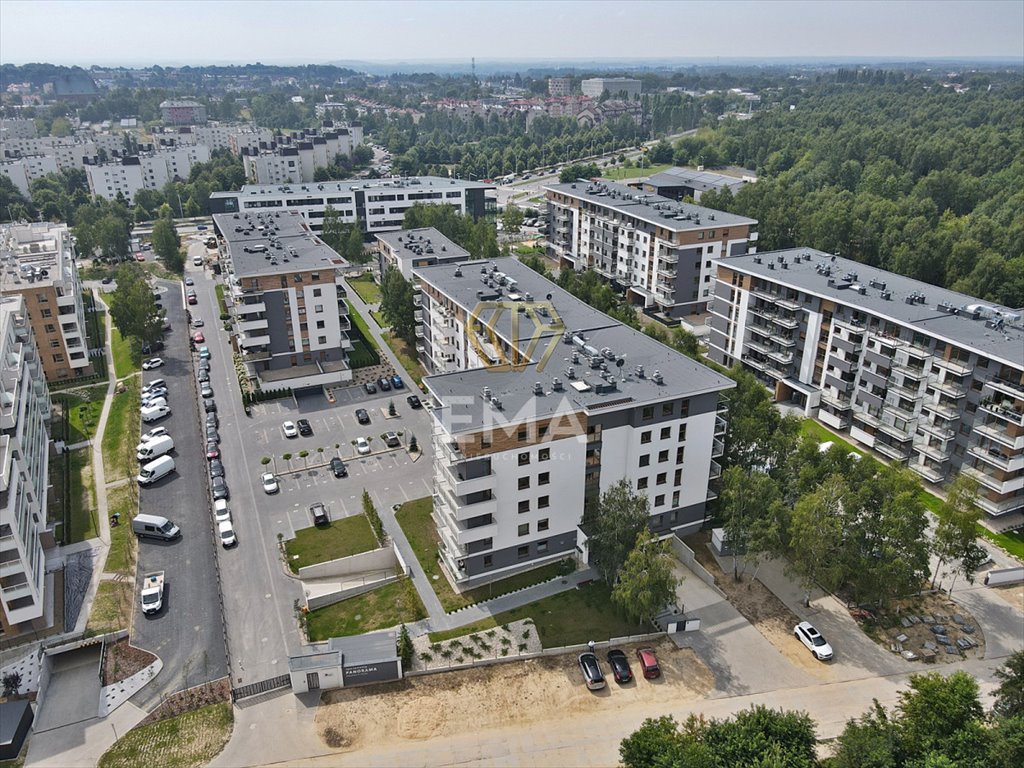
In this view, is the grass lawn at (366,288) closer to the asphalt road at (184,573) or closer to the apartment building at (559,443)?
the asphalt road at (184,573)

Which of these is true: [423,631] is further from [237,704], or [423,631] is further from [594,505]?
[594,505]

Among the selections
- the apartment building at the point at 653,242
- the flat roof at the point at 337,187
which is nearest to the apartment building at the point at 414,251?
the apartment building at the point at 653,242

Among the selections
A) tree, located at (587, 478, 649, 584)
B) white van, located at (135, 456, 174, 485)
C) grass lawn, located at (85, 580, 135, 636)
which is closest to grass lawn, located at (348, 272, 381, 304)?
white van, located at (135, 456, 174, 485)

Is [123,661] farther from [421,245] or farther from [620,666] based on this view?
[421,245]

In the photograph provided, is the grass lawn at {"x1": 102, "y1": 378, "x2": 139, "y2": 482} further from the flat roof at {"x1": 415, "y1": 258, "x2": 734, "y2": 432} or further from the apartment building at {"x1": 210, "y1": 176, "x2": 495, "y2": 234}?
the apartment building at {"x1": 210, "y1": 176, "x2": 495, "y2": 234}

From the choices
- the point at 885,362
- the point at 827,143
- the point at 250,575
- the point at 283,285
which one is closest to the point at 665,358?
the point at 885,362

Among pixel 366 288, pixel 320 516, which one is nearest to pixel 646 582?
pixel 320 516
